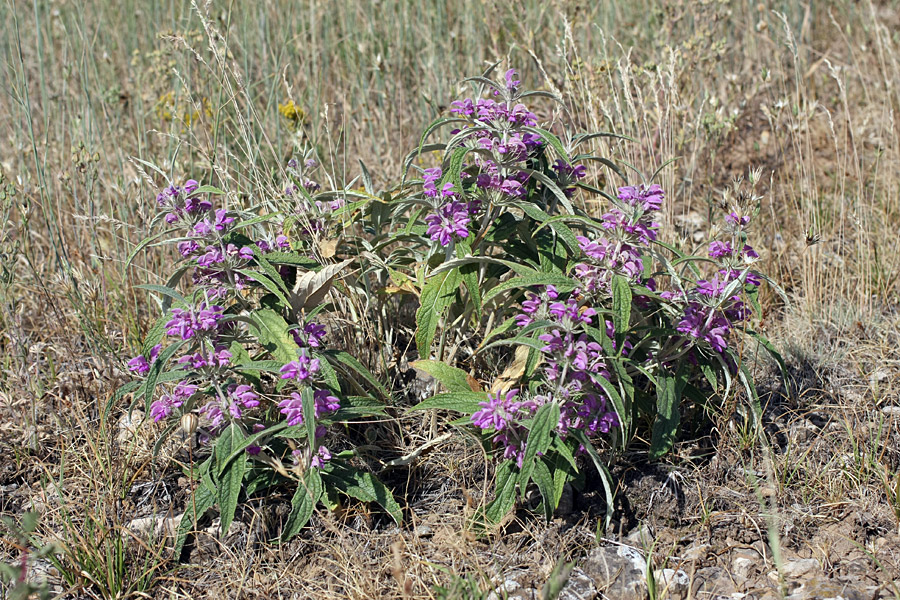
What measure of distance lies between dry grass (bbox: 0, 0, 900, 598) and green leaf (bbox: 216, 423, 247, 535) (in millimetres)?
264

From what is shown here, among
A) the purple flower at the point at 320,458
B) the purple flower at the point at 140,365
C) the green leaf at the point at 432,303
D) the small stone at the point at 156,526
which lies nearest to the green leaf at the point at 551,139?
the green leaf at the point at 432,303

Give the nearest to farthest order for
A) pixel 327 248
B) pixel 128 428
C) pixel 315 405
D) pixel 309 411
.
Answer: pixel 309 411, pixel 315 405, pixel 327 248, pixel 128 428

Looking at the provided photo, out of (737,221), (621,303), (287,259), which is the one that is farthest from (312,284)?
(737,221)

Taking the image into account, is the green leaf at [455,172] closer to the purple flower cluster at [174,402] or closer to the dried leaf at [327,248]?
the dried leaf at [327,248]

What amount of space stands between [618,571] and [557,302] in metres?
0.74

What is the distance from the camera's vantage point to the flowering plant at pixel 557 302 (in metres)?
1.81

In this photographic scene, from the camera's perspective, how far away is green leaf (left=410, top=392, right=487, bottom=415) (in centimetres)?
188

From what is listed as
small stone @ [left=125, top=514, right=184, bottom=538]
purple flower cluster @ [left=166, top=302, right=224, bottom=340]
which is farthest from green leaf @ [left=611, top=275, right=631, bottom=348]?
small stone @ [left=125, top=514, right=184, bottom=538]

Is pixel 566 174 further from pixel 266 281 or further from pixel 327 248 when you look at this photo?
pixel 266 281

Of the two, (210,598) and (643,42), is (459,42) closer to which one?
(643,42)

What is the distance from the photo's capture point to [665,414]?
195 cm

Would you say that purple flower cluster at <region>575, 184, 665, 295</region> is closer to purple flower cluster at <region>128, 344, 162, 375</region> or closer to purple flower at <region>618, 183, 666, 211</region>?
purple flower at <region>618, 183, 666, 211</region>

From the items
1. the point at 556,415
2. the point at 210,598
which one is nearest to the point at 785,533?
the point at 556,415

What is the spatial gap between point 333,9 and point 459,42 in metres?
0.98
